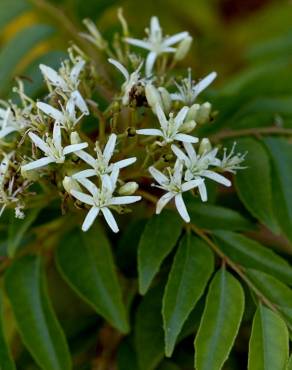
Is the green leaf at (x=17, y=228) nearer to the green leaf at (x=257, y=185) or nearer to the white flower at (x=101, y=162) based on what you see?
the white flower at (x=101, y=162)

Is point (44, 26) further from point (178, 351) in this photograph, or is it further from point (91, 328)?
point (178, 351)

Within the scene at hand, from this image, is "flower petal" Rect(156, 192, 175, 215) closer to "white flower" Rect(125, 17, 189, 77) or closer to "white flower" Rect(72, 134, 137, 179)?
"white flower" Rect(72, 134, 137, 179)

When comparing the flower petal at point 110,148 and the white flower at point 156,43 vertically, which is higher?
the white flower at point 156,43

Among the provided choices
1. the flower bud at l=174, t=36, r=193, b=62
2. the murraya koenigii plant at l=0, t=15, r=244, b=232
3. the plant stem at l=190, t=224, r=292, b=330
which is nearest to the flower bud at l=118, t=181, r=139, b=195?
the murraya koenigii plant at l=0, t=15, r=244, b=232

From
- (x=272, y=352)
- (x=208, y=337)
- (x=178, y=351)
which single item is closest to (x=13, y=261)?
(x=178, y=351)

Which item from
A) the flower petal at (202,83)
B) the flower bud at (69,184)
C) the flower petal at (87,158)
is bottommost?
the flower bud at (69,184)

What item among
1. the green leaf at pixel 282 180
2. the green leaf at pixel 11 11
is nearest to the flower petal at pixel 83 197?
the green leaf at pixel 282 180
